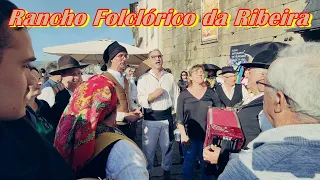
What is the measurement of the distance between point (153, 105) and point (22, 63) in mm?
3222

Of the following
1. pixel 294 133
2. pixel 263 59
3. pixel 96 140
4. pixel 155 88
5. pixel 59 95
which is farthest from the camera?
pixel 155 88

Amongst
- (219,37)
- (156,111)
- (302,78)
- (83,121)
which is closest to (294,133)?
(302,78)

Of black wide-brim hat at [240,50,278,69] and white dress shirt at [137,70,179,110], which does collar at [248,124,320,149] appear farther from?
white dress shirt at [137,70,179,110]

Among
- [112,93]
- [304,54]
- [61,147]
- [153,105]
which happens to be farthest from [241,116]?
[153,105]

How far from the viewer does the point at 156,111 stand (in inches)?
155

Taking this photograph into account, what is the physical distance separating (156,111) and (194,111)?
0.68 metres

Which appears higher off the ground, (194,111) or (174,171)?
(194,111)

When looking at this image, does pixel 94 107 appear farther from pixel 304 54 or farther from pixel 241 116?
pixel 241 116

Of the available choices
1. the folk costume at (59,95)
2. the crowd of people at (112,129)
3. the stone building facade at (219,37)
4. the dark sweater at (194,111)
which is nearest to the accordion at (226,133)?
the crowd of people at (112,129)

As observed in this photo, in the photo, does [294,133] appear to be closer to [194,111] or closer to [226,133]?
[226,133]

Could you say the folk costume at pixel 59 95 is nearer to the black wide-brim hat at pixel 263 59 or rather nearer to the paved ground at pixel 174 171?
the paved ground at pixel 174 171

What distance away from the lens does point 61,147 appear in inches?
52.3

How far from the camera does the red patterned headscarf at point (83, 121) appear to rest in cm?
128

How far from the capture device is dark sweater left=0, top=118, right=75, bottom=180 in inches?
26.7
